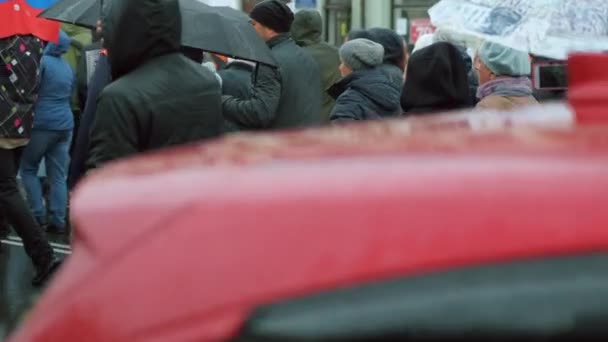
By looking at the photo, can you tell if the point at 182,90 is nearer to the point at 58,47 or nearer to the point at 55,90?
the point at 58,47

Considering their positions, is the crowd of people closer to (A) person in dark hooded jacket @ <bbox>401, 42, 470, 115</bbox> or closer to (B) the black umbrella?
(A) person in dark hooded jacket @ <bbox>401, 42, 470, 115</bbox>


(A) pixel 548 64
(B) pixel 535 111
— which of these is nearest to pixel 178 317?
(B) pixel 535 111

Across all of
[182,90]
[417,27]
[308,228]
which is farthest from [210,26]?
[417,27]

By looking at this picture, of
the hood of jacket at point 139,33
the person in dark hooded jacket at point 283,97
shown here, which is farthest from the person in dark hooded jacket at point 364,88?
the hood of jacket at point 139,33

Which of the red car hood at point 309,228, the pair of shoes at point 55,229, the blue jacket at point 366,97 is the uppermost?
the red car hood at point 309,228

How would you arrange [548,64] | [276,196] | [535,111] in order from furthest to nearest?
[548,64], [535,111], [276,196]

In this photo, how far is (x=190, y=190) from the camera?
5.52 ft

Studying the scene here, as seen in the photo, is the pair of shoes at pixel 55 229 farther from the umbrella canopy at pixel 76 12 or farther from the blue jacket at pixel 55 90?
the umbrella canopy at pixel 76 12

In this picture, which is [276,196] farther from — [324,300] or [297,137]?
[297,137]

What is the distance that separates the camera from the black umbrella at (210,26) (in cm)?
809

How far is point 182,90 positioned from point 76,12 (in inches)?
135

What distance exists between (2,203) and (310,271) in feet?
24.6

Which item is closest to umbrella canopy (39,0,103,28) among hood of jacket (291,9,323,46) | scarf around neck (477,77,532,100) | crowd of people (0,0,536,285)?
crowd of people (0,0,536,285)

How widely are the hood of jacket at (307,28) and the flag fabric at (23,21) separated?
174 cm
